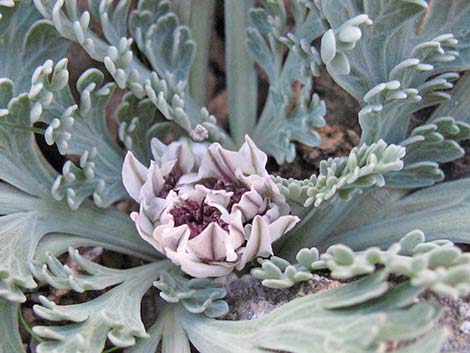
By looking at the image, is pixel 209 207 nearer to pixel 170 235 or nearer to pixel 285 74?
pixel 170 235

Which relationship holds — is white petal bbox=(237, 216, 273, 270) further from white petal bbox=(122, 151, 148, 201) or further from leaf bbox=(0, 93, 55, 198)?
leaf bbox=(0, 93, 55, 198)

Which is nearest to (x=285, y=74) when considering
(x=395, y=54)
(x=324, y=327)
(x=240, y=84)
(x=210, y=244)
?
(x=240, y=84)

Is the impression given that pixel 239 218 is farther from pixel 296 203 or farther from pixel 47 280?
pixel 47 280

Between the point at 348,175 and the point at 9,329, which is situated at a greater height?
the point at 348,175

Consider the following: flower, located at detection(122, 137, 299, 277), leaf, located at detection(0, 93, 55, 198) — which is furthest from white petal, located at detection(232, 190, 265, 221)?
leaf, located at detection(0, 93, 55, 198)

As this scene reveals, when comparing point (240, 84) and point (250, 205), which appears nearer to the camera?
point (250, 205)

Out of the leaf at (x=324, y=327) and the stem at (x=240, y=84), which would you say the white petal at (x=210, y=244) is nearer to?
the leaf at (x=324, y=327)

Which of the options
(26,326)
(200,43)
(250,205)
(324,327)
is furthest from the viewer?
(200,43)
